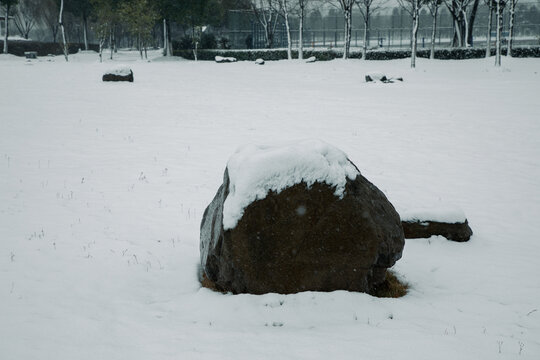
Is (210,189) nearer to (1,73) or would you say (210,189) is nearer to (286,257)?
(286,257)

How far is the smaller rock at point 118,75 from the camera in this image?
24344 millimetres

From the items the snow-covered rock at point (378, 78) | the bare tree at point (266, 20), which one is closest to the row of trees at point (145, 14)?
the bare tree at point (266, 20)

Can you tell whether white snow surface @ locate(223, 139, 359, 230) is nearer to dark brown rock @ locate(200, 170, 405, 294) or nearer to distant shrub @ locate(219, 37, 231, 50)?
dark brown rock @ locate(200, 170, 405, 294)

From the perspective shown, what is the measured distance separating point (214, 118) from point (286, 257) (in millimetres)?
12083

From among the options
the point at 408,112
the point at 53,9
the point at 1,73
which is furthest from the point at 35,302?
the point at 53,9

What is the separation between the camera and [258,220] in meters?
4.82

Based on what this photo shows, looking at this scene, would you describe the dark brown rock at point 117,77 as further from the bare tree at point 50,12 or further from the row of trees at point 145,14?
the bare tree at point 50,12

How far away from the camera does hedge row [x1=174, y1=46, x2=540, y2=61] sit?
3450cm

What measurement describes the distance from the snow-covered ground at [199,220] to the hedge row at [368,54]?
17196 mm

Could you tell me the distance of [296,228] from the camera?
15.9 ft

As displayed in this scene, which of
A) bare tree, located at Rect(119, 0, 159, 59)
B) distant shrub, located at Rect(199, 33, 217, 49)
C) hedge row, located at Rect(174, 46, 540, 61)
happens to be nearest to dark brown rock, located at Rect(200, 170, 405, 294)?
hedge row, located at Rect(174, 46, 540, 61)

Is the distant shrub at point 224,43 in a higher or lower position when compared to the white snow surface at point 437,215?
higher

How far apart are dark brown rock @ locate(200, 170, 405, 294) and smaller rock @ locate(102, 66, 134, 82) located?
2171 cm

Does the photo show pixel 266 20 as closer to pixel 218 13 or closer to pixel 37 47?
pixel 218 13
